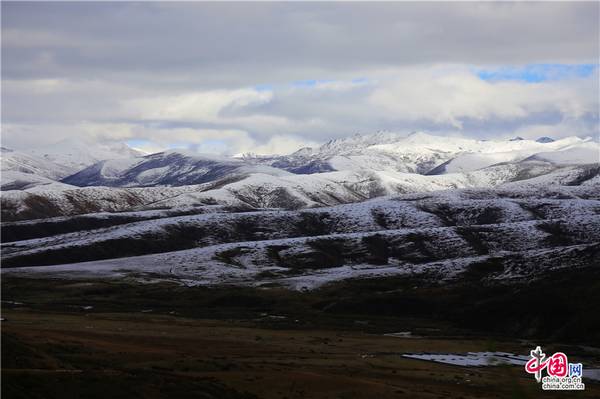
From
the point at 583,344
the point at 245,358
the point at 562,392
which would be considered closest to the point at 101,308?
the point at 245,358

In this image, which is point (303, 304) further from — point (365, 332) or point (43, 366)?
point (43, 366)

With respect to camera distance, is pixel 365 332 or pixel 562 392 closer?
pixel 562 392

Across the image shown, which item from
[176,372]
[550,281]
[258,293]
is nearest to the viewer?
[176,372]

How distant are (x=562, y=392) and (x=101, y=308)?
94.9 meters

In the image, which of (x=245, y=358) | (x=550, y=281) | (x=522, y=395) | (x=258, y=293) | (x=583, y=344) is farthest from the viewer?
(x=258, y=293)

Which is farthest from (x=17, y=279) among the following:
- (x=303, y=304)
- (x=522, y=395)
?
(x=522, y=395)

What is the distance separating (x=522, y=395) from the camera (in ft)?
72.5

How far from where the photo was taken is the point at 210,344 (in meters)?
96.2

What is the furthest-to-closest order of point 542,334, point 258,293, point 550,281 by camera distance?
point 258,293, point 550,281, point 542,334

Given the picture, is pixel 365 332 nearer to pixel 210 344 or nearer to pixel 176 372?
pixel 210 344

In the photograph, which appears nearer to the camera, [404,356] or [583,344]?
[404,356]

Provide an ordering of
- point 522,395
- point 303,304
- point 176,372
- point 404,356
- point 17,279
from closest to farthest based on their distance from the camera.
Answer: point 522,395, point 176,372, point 404,356, point 303,304, point 17,279

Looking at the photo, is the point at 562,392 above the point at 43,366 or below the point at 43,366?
below

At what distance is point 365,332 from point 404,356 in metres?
26.5
